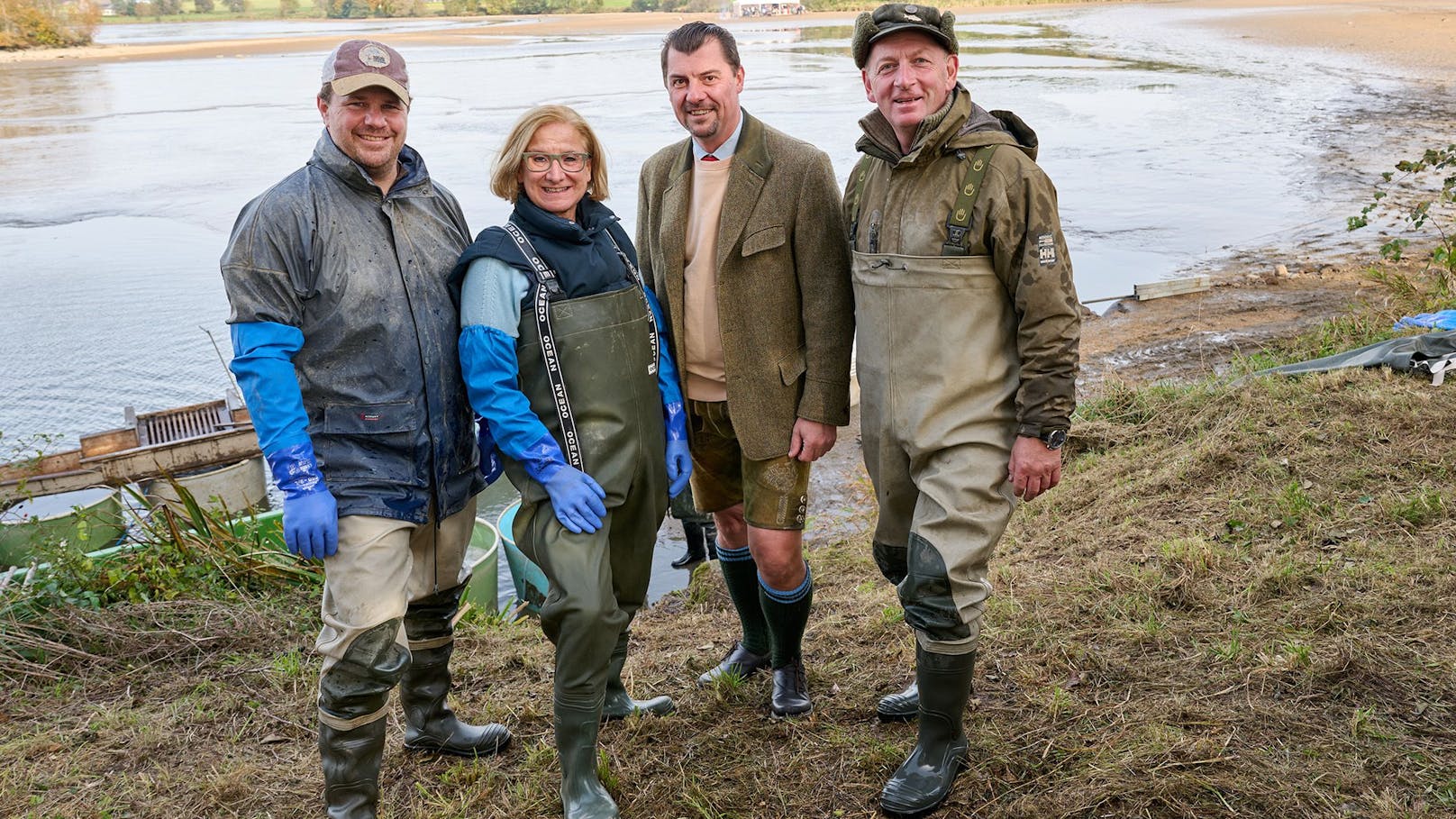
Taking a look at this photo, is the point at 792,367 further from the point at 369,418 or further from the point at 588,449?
the point at 369,418

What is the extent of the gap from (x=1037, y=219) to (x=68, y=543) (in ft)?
15.5

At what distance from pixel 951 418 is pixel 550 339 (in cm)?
109

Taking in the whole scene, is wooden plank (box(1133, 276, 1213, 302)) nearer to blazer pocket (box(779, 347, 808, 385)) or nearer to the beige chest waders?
blazer pocket (box(779, 347, 808, 385))

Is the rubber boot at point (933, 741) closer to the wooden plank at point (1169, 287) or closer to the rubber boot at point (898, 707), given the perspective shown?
the rubber boot at point (898, 707)

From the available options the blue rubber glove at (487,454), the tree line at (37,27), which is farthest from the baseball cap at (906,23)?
the tree line at (37,27)

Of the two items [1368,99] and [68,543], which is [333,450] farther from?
[1368,99]

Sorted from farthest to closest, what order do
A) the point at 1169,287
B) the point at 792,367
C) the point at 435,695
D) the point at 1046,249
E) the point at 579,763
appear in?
the point at 1169,287
the point at 435,695
the point at 792,367
the point at 579,763
the point at 1046,249

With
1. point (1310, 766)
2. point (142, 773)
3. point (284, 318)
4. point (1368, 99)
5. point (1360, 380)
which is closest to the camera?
point (284, 318)

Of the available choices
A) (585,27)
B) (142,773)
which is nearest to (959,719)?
(142,773)

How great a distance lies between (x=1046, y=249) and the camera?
296 cm

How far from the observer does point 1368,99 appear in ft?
77.9

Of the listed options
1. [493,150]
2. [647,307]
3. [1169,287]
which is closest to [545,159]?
[647,307]

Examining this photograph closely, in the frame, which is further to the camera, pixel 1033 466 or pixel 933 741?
pixel 933 741

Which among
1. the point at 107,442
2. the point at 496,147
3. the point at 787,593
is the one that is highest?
the point at 496,147
